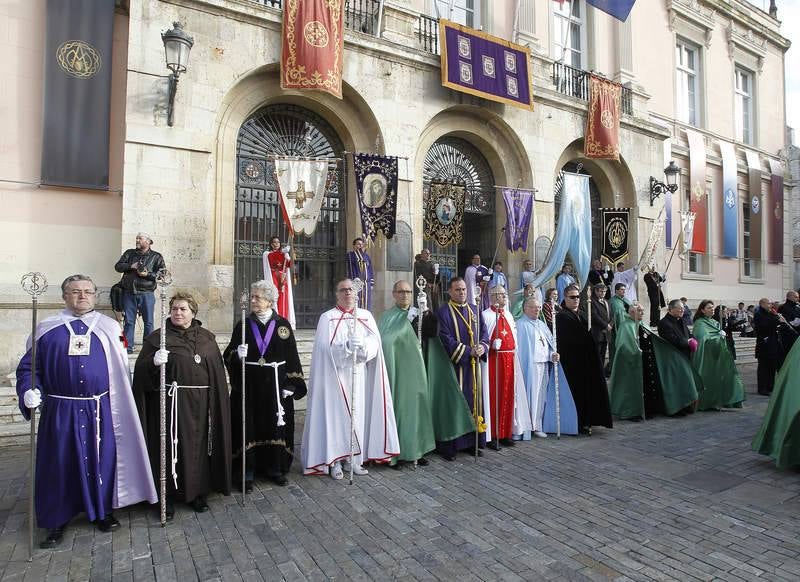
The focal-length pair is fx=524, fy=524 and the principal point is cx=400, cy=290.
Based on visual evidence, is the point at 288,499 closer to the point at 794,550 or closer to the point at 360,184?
the point at 794,550

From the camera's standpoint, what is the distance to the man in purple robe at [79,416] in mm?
3660

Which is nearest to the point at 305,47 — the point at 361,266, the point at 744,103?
the point at 361,266

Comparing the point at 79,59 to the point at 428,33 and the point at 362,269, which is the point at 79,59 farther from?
the point at 428,33

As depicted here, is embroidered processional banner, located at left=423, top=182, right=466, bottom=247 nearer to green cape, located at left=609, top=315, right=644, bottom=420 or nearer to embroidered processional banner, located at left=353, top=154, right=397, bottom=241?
embroidered processional banner, located at left=353, top=154, right=397, bottom=241

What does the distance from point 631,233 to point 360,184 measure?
948cm

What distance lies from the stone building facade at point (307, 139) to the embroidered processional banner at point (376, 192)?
1.97 ft

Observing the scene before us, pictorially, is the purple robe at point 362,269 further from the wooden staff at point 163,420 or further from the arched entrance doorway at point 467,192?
the wooden staff at point 163,420

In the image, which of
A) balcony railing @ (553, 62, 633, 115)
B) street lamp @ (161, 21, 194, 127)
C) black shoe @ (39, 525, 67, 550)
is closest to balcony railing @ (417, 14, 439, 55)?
balcony railing @ (553, 62, 633, 115)

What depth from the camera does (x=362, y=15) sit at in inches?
458

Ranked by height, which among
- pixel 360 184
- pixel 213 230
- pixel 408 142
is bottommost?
pixel 213 230

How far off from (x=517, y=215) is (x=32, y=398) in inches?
429

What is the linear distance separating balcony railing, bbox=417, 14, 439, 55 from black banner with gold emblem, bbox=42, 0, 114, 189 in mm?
6411

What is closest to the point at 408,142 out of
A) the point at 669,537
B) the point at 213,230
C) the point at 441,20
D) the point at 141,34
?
the point at 441,20

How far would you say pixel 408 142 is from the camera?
38.1 ft
